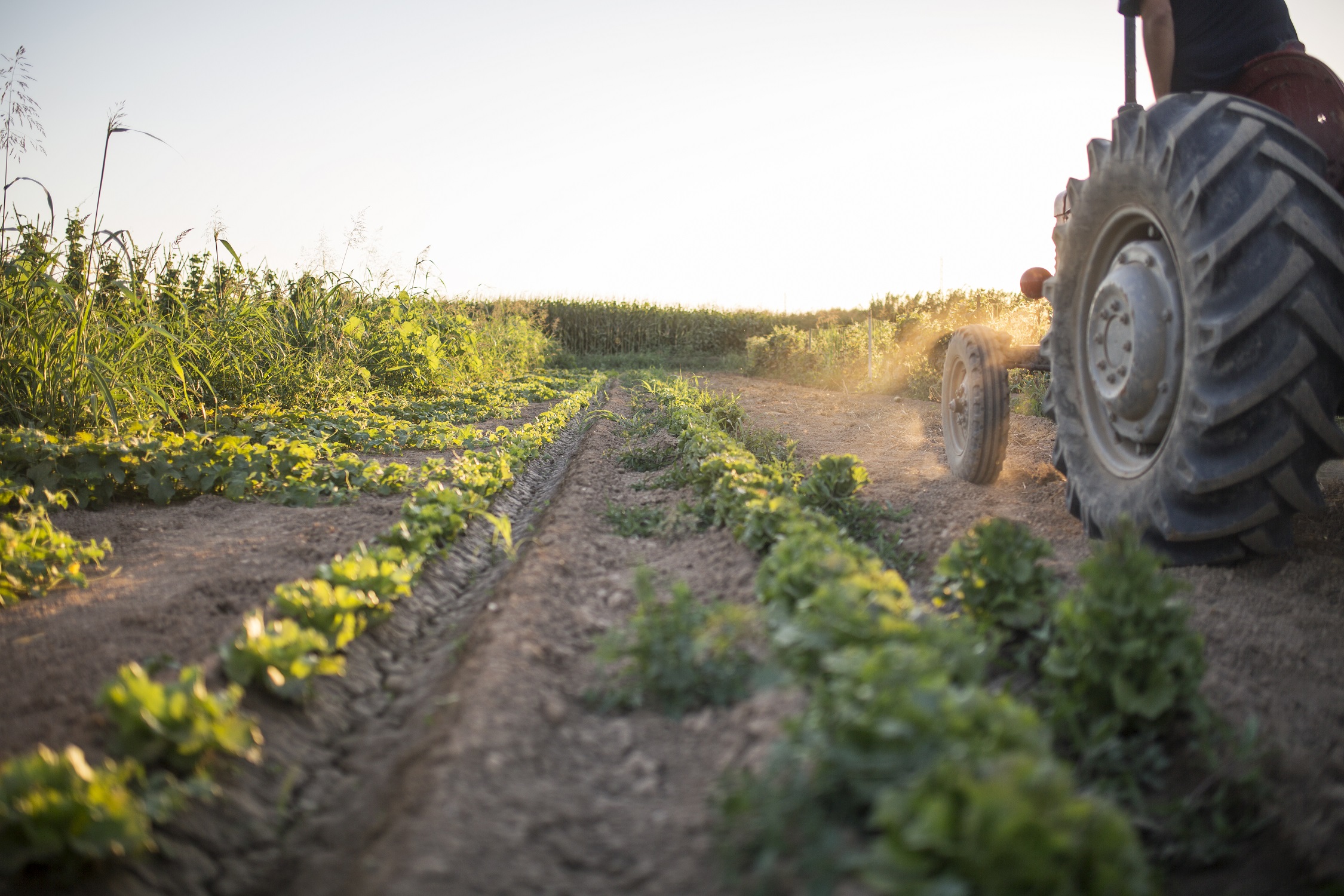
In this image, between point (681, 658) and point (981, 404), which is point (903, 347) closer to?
point (981, 404)

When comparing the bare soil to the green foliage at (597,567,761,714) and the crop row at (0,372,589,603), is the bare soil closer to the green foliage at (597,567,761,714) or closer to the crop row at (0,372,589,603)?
the green foliage at (597,567,761,714)

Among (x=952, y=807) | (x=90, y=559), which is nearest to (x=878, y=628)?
(x=952, y=807)

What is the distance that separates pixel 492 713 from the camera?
1.94m

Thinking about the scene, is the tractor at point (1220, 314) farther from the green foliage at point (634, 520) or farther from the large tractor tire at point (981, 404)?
the green foliage at point (634, 520)

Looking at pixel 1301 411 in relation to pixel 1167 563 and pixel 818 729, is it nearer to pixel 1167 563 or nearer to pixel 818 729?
pixel 1167 563

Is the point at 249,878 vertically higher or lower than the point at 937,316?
lower

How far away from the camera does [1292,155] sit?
7.64ft

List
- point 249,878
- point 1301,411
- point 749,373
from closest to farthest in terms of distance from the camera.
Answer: point 249,878 < point 1301,411 < point 749,373

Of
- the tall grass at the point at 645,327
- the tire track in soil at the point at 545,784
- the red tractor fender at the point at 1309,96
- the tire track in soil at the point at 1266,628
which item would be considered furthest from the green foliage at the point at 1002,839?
the tall grass at the point at 645,327

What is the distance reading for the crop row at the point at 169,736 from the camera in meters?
1.37

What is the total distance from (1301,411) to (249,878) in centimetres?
325

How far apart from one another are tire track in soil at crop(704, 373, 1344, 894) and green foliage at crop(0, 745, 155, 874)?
7.08ft

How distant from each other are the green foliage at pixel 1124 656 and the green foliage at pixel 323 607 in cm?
214

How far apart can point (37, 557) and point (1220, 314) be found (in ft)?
14.7
